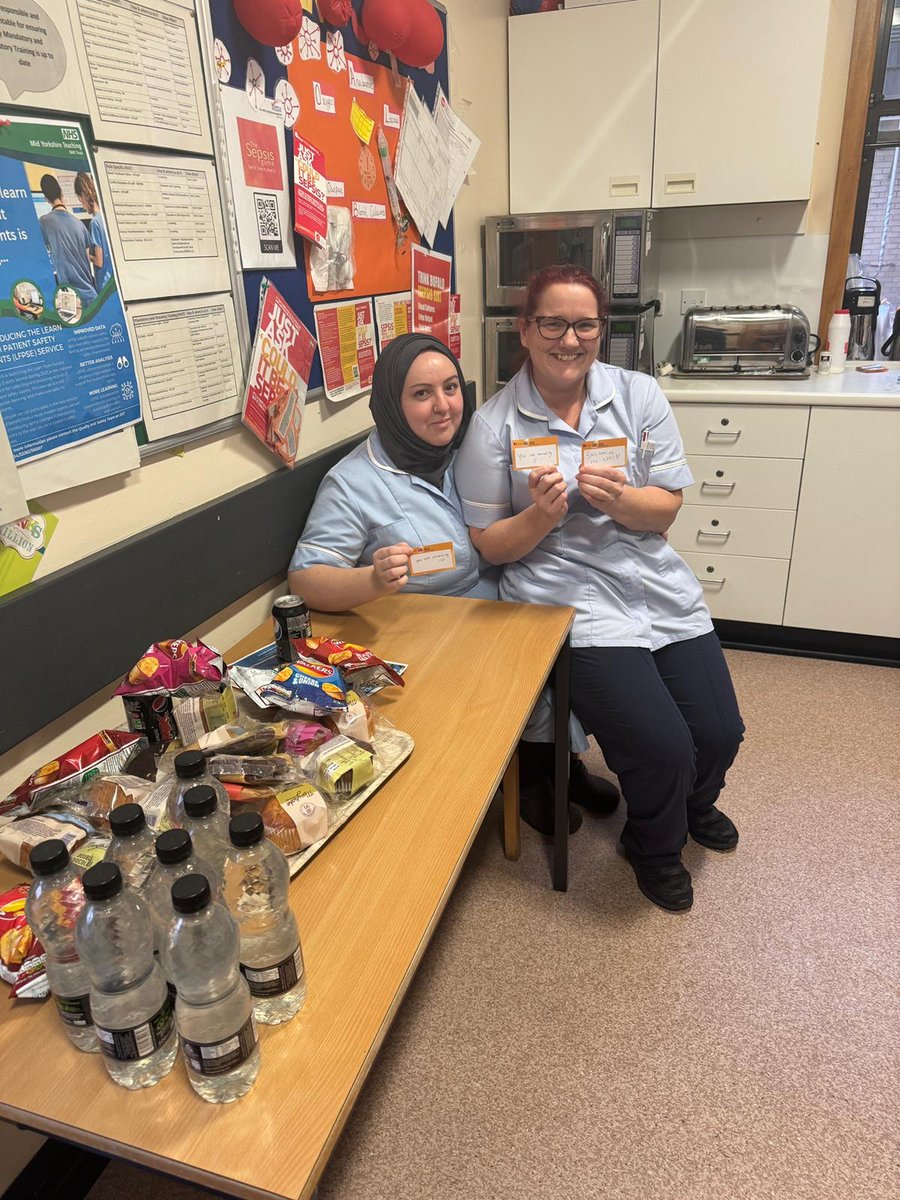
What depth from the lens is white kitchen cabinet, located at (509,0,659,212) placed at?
2.71 meters

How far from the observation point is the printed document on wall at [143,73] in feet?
3.85

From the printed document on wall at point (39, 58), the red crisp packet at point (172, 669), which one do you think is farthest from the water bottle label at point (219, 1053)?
the printed document on wall at point (39, 58)

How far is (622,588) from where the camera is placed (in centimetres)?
178

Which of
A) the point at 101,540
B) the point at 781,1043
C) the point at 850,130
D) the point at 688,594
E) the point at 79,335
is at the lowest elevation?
the point at 781,1043

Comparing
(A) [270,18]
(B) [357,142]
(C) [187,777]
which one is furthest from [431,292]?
(C) [187,777]

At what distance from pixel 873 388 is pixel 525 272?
4.09 feet

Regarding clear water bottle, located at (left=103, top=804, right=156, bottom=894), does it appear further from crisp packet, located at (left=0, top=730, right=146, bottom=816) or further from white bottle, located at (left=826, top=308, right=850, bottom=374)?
white bottle, located at (left=826, top=308, right=850, bottom=374)

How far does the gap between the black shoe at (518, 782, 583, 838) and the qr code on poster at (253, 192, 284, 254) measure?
1.42m

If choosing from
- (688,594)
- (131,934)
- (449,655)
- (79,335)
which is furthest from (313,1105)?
(688,594)

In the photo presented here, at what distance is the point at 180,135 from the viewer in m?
1.35


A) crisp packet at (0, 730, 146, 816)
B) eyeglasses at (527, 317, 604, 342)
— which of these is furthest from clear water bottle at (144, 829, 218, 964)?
eyeglasses at (527, 317, 604, 342)

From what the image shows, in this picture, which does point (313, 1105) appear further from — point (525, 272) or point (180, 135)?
point (525, 272)

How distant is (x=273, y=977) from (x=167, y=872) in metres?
0.14

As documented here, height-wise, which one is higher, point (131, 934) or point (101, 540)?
point (101, 540)
